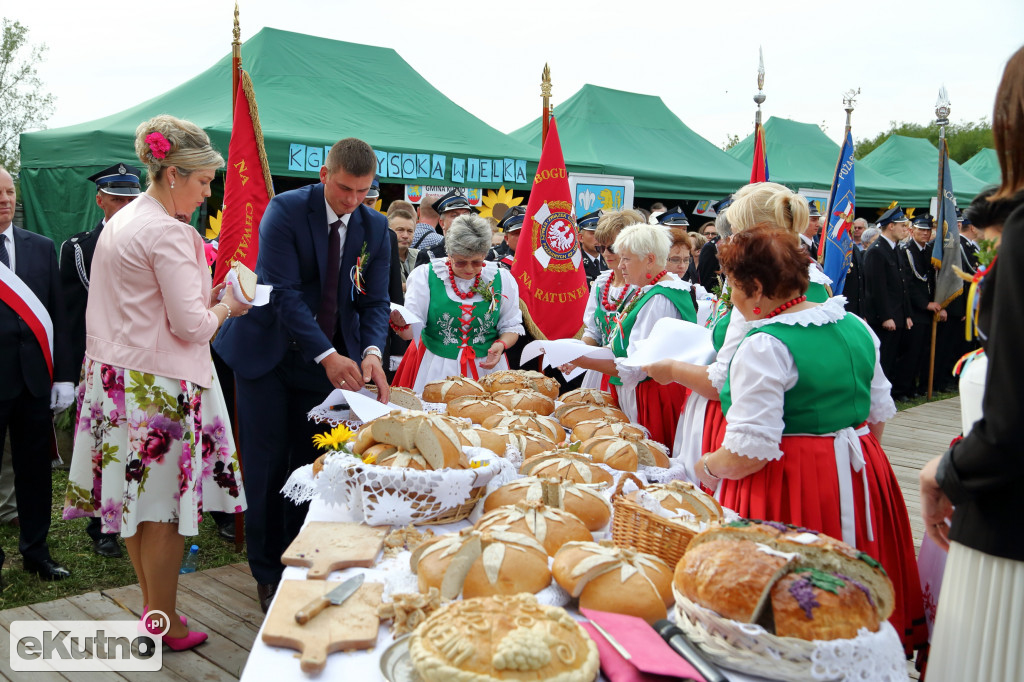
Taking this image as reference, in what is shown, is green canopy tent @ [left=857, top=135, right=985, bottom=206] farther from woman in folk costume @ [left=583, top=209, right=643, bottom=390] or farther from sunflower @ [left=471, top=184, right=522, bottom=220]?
woman in folk costume @ [left=583, top=209, right=643, bottom=390]

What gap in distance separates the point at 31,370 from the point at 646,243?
2923mm

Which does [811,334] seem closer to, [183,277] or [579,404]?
[579,404]

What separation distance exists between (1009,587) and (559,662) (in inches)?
33.4

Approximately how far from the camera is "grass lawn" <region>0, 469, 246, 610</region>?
3.53 m

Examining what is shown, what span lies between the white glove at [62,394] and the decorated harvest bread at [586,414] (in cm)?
238

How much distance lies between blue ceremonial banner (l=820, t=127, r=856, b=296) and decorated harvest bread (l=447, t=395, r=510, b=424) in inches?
226

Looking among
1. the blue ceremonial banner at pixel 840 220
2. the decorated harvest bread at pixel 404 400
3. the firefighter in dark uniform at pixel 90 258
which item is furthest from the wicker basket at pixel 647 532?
the blue ceremonial banner at pixel 840 220

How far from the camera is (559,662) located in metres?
1.17

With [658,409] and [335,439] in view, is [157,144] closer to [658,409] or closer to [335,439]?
[335,439]

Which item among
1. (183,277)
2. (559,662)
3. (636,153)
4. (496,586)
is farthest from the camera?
(636,153)

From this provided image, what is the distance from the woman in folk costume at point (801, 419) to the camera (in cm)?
206

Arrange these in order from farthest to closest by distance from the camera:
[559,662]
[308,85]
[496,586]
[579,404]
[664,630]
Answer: [308,85]
[579,404]
[496,586]
[664,630]
[559,662]

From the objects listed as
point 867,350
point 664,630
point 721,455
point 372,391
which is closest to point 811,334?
point 867,350

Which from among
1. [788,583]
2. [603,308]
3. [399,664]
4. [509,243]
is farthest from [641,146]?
[399,664]
